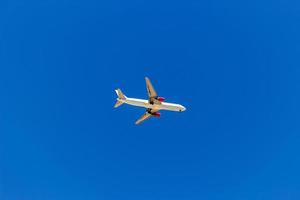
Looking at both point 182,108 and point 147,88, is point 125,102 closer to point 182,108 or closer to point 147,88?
point 147,88

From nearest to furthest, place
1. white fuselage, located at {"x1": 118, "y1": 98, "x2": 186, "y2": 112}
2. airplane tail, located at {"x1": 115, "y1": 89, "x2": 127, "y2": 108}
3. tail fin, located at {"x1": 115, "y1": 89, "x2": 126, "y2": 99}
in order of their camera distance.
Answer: white fuselage, located at {"x1": 118, "y1": 98, "x2": 186, "y2": 112}
airplane tail, located at {"x1": 115, "y1": 89, "x2": 127, "y2": 108}
tail fin, located at {"x1": 115, "y1": 89, "x2": 126, "y2": 99}

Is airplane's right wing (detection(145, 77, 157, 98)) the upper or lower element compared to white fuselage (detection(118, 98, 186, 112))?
upper

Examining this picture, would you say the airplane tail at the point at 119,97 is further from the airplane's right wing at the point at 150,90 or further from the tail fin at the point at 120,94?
the airplane's right wing at the point at 150,90

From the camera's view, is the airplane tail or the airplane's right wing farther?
the airplane tail

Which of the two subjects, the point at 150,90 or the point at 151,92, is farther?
the point at 151,92

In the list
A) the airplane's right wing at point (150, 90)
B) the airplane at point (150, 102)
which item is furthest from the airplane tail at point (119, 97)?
the airplane's right wing at point (150, 90)

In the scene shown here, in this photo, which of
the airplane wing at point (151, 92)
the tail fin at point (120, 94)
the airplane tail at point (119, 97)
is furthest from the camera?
the tail fin at point (120, 94)

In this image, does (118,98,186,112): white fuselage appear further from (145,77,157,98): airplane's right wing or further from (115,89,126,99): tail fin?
(145,77,157,98): airplane's right wing

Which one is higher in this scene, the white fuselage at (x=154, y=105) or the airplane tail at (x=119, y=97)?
the airplane tail at (x=119, y=97)

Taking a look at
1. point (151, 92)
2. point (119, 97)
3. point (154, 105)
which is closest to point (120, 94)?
Result: point (119, 97)

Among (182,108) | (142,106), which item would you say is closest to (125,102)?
(142,106)

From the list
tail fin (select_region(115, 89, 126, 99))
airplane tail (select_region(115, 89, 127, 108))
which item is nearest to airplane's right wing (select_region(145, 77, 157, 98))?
airplane tail (select_region(115, 89, 127, 108))

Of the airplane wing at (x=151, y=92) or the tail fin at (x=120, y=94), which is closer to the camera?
the airplane wing at (x=151, y=92)

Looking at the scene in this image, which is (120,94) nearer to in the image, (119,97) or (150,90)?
(119,97)
